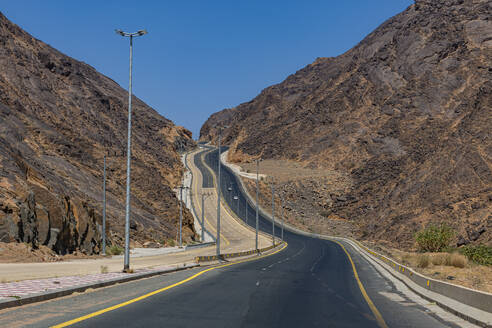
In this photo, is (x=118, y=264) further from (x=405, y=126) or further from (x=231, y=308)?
(x=405, y=126)

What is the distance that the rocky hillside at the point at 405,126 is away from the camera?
73.2 m

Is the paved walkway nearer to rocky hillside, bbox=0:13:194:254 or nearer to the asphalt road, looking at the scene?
the asphalt road

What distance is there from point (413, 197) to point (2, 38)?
65.8 meters

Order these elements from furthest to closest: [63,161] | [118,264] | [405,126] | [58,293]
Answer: [405,126] → [63,161] → [118,264] → [58,293]

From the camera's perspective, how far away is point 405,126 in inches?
4683

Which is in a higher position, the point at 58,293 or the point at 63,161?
the point at 63,161

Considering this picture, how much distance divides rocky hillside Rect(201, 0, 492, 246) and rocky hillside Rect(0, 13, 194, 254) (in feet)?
113

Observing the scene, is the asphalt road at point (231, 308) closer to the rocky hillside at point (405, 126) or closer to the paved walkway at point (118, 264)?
the paved walkway at point (118, 264)

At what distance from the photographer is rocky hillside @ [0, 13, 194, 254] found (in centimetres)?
3198

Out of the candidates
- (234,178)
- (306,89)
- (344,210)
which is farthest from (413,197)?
(306,89)

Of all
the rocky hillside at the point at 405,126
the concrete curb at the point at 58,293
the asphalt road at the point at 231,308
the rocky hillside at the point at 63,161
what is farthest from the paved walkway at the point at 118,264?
Result: the rocky hillside at the point at 405,126

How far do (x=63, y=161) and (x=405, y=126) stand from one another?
278 ft

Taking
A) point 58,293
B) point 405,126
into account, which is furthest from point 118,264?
point 405,126

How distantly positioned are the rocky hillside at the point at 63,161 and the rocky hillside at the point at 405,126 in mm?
34566
